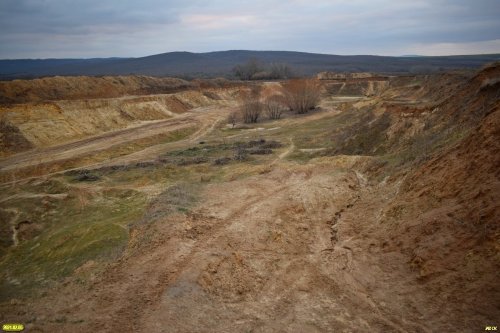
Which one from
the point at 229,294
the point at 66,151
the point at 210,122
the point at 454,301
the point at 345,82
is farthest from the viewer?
the point at 345,82

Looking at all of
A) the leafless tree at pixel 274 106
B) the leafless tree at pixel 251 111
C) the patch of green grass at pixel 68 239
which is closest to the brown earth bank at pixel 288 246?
the patch of green grass at pixel 68 239

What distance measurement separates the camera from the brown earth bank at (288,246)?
10234mm

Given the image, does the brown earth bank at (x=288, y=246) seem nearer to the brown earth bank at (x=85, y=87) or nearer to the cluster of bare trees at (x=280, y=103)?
the cluster of bare trees at (x=280, y=103)

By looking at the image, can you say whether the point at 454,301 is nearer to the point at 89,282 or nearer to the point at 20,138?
the point at 89,282

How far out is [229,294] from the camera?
38.2ft

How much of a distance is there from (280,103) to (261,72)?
4928 cm

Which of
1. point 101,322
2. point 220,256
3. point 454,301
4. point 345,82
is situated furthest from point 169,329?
point 345,82

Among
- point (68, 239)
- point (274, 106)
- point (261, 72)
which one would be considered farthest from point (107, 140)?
point (261, 72)

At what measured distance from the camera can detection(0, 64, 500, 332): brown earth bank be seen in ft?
33.6

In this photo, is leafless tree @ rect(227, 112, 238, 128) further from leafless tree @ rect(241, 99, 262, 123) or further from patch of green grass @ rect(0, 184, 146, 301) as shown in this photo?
patch of green grass @ rect(0, 184, 146, 301)

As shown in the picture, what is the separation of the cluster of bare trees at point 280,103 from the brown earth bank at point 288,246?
30314 mm

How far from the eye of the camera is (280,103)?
2505 inches

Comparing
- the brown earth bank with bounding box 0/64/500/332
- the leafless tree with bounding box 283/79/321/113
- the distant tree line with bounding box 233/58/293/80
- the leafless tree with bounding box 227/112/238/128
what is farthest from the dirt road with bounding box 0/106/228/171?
the distant tree line with bounding box 233/58/293/80

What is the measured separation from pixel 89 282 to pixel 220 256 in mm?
4514
